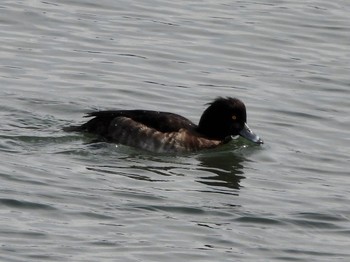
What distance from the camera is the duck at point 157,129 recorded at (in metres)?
16.0

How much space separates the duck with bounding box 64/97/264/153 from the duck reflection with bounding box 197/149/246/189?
258mm

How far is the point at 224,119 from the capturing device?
16.6 meters

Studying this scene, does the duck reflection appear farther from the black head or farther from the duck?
the black head

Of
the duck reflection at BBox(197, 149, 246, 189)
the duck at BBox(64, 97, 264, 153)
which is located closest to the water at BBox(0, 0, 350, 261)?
the duck reflection at BBox(197, 149, 246, 189)

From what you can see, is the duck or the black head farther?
the black head

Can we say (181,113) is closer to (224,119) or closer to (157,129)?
(224,119)

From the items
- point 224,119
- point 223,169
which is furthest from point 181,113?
point 223,169

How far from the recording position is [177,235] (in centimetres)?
1234

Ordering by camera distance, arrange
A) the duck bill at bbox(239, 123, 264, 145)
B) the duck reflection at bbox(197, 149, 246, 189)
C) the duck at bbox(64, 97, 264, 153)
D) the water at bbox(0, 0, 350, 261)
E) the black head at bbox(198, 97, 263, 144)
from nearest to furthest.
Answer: the water at bbox(0, 0, 350, 261) < the duck reflection at bbox(197, 149, 246, 189) < the duck at bbox(64, 97, 264, 153) < the duck bill at bbox(239, 123, 264, 145) < the black head at bbox(198, 97, 263, 144)

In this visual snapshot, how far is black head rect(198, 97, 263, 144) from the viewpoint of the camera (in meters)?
16.4

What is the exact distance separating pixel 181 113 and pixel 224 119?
1.18m

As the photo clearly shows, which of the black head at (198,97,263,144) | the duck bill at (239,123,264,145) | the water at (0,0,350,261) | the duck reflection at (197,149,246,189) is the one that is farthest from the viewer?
the black head at (198,97,263,144)

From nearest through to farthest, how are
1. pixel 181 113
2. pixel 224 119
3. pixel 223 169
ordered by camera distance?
1. pixel 223 169
2. pixel 224 119
3. pixel 181 113

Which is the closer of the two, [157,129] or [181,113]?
[157,129]
